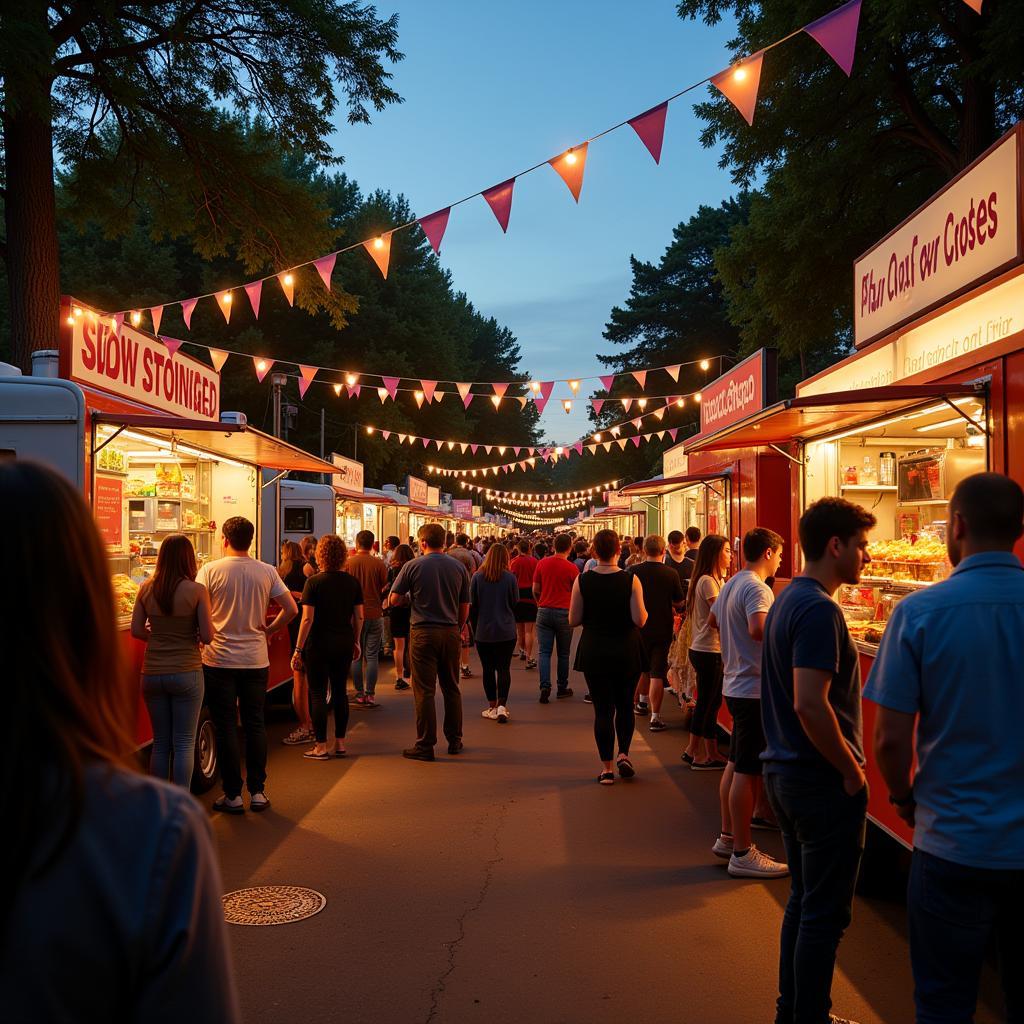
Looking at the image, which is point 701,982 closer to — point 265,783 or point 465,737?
point 265,783

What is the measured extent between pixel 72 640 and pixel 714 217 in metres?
50.0

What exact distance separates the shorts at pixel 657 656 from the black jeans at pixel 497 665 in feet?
4.97

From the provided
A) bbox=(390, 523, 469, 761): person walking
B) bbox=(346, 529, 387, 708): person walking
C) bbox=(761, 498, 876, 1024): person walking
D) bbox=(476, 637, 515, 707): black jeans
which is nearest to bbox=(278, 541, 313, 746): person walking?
bbox=(346, 529, 387, 708): person walking

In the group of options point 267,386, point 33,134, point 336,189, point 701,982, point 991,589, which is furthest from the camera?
point 336,189

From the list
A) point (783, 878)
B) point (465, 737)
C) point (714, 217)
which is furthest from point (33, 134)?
point (714, 217)

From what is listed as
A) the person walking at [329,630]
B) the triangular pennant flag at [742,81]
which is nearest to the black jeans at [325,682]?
the person walking at [329,630]

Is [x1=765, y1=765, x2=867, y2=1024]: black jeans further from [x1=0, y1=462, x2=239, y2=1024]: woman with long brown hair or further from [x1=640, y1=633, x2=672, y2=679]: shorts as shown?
[x1=640, y1=633, x2=672, y2=679]: shorts

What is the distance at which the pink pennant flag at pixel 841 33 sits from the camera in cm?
667

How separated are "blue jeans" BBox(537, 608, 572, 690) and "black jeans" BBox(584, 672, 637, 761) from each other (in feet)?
13.4

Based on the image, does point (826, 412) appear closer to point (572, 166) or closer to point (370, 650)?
point (572, 166)

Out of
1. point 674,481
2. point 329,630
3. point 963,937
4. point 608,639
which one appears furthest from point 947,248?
point 674,481

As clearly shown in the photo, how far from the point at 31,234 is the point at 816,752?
1527 cm

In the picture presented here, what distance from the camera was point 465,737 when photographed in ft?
31.5

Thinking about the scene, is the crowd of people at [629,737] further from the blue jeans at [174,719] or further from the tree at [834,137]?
the tree at [834,137]
